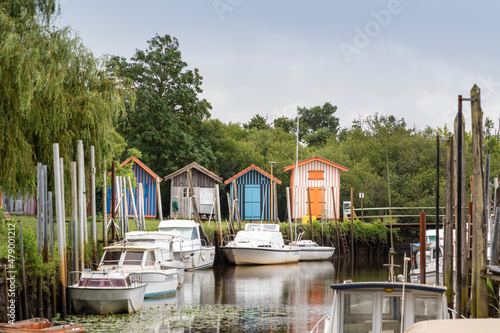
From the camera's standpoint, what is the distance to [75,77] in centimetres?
2331

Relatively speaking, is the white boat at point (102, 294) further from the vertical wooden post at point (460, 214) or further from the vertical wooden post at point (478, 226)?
the vertical wooden post at point (478, 226)

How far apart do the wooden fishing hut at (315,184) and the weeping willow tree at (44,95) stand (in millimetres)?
26827

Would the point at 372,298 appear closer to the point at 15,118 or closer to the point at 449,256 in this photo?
the point at 449,256

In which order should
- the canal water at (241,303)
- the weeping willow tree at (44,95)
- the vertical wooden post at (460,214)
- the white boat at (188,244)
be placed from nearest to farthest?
1. the vertical wooden post at (460,214)
2. the canal water at (241,303)
3. the weeping willow tree at (44,95)
4. the white boat at (188,244)

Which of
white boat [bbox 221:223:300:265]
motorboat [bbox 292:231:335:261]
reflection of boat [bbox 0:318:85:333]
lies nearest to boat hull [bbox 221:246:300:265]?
white boat [bbox 221:223:300:265]

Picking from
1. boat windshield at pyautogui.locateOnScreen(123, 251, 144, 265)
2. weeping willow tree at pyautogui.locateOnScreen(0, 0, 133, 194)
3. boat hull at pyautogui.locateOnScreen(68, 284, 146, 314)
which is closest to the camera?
boat hull at pyautogui.locateOnScreen(68, 284, 146, 314)

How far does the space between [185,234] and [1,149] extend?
49.7 ft

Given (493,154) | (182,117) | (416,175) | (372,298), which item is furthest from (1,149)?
(493,154)

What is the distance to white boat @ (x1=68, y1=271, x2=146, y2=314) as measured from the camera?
19797mm

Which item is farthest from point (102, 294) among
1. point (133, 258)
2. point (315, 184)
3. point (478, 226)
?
point (315, 184)

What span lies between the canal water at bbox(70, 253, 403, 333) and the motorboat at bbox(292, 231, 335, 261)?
4031 millimetres

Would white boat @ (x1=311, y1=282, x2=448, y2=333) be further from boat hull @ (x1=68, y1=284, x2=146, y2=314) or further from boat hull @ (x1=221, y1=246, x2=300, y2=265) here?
boat hull @ (x1=221, y1=246, x2=300, y2=265)

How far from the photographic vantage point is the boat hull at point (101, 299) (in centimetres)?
1978

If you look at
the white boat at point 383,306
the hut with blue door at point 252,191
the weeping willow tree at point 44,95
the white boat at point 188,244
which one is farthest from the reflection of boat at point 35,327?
the hut with blue door at point 252,191
